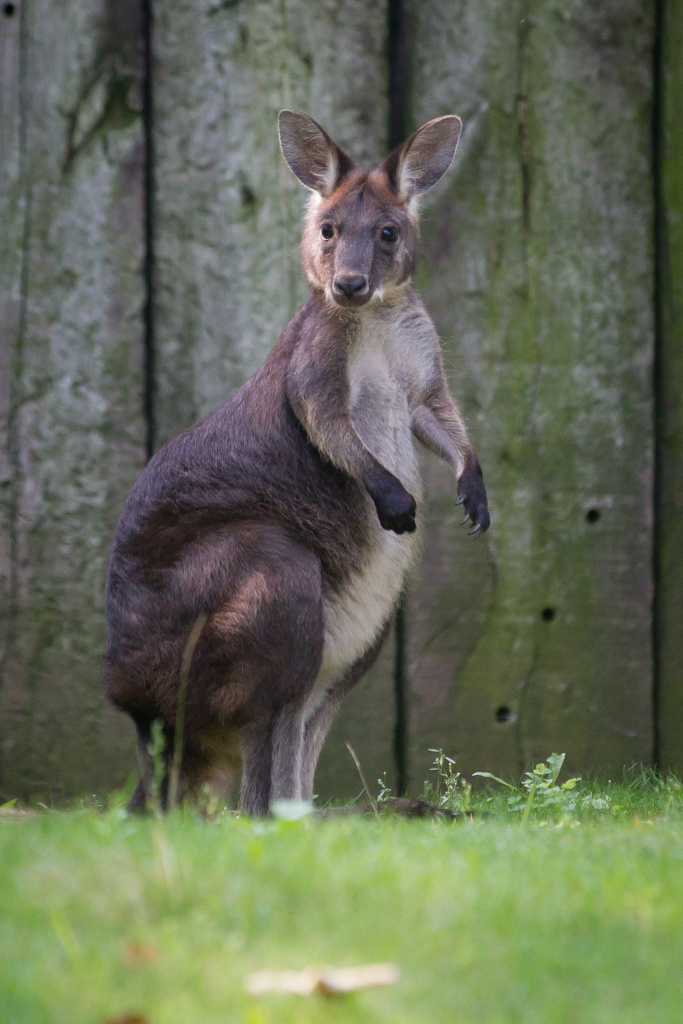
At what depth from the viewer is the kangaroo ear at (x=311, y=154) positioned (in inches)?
144

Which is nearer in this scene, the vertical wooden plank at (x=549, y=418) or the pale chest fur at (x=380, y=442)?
the pale chest fur at (x=380, y=442)

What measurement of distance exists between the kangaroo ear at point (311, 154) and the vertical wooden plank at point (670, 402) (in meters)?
1.49

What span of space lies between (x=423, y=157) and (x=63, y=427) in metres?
1.74

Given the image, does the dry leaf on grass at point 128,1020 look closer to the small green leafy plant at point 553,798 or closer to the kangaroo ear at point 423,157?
the small green leafy plant at point 553,798

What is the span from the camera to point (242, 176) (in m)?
4.41

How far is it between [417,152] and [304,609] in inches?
60.9

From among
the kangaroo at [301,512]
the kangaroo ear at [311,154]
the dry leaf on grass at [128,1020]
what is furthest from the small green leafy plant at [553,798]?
the kangaroo ear at [311,154]

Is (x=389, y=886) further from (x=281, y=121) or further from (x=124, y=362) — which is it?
(x=124, y=362)

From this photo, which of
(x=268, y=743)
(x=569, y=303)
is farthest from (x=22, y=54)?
(x=268, y=743)

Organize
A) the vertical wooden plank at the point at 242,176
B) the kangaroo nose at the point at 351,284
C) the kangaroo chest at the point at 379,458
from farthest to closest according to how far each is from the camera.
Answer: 1. the vertical wooden plank at the point at 242,176
2. the kangaroo chest at the point at 379,458
3. the kangaroo nose at the point at 351,284

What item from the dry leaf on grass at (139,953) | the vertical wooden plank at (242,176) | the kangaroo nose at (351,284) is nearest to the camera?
the dry leaf on grass at (139,953)

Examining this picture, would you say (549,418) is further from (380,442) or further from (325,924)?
(325,924)

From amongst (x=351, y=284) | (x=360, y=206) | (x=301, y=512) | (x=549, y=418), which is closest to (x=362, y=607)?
(x=301, y=512)

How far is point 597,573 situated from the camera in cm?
450
